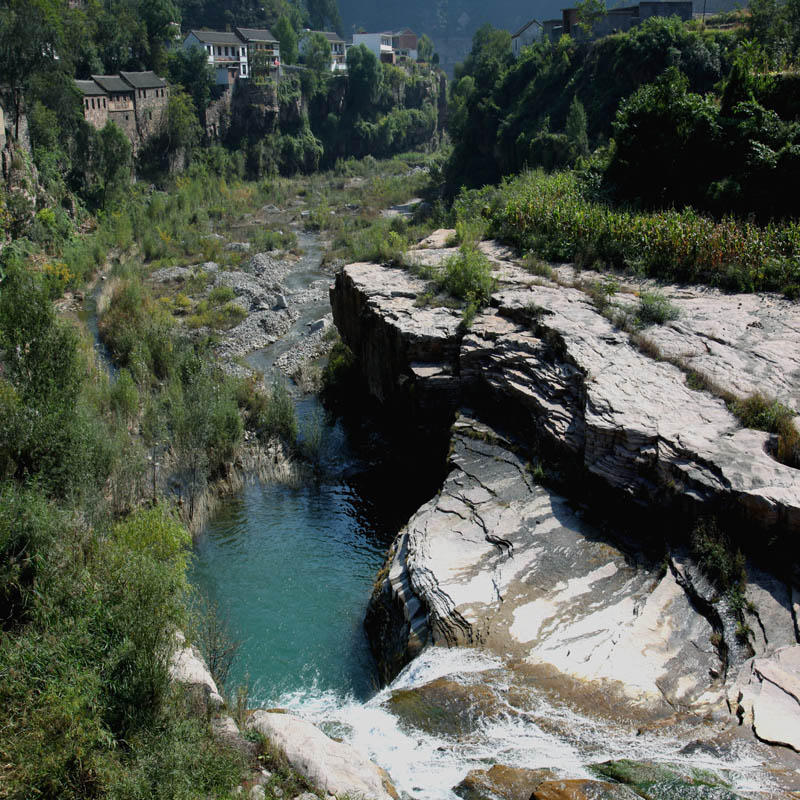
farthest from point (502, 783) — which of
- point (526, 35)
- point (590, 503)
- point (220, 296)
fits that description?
point (526, 35)

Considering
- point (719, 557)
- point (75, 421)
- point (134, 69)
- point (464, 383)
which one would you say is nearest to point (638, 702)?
point (719, 557)

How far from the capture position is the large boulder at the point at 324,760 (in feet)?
25.5

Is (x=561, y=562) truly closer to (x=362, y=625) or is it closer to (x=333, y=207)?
(x=362, y=625)

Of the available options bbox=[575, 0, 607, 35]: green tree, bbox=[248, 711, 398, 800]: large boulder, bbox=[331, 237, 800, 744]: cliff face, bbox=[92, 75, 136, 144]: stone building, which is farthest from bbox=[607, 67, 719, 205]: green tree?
bbox=[92, 75, 136, 144]: stone building

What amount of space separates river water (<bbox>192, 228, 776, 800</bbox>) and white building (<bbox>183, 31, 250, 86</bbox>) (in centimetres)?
4910

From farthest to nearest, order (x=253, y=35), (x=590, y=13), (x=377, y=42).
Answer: (x=377, y=42)
(x=253, y=35)
(x=590, y=13)

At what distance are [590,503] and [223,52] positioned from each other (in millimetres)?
61665

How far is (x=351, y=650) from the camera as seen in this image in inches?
490

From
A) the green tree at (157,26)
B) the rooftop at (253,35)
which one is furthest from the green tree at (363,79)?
the green tree at (157,26)

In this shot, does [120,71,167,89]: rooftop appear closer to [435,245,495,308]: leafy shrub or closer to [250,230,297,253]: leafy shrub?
[250,230,297,253]: leafy shrub

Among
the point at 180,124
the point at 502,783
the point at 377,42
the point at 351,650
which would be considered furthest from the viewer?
the point at 377,42

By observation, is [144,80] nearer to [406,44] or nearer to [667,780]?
[667,780]

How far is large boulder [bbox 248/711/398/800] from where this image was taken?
777 cm

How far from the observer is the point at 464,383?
1641 centimetres
